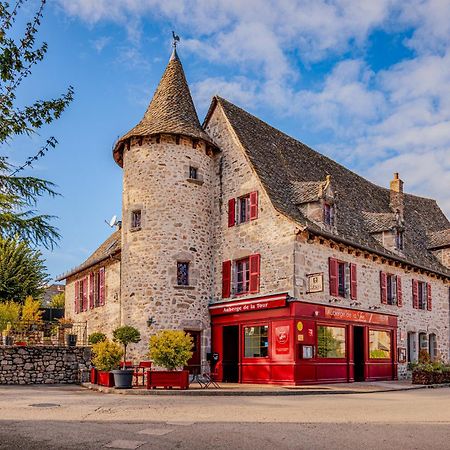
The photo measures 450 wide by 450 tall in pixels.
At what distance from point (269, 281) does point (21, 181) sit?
14.4 m

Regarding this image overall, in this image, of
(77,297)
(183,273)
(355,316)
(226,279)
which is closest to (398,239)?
(355,316)

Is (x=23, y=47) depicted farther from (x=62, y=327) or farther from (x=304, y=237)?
(x=62, y=327)

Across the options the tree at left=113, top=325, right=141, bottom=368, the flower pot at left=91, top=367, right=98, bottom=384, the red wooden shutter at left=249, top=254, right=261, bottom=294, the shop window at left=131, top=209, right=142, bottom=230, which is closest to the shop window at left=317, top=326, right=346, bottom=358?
the red wooden shutter at left=249, top=254, right=261, bottom=294

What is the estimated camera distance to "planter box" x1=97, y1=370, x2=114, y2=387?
1877cm

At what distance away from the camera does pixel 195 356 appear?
23.0m

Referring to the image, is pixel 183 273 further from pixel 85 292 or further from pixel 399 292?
pixel 399 292

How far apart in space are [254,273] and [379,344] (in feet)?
21.1

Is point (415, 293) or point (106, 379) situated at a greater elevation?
point (415, 293)

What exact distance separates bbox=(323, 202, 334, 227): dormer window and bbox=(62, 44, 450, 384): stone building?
6cm

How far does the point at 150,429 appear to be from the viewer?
32.8 feet

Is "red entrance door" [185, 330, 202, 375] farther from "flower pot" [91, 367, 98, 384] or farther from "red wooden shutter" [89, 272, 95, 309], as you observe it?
"red wooden shutter" [89, 272, 95, 309]

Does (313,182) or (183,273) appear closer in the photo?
(183,273)

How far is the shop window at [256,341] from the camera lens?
2150cm

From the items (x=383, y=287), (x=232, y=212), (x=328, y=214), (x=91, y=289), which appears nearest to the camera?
(x=328, y=214)
